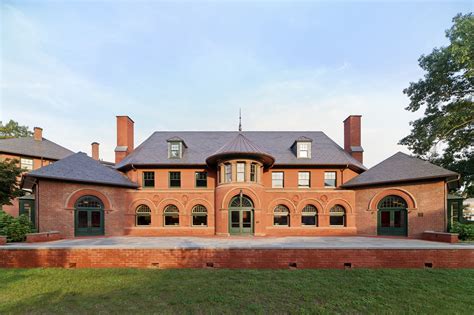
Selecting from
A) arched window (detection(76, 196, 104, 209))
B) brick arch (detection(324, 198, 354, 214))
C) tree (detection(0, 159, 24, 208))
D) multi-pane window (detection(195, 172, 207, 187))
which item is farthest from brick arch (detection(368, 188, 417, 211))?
tree (detection(0, 159, 24, 208))

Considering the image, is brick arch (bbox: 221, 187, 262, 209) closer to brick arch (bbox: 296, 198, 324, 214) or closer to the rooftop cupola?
the rooftop cupola

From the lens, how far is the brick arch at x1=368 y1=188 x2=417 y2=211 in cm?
1622

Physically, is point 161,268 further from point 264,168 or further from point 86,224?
point 264,168

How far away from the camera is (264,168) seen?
19.6m

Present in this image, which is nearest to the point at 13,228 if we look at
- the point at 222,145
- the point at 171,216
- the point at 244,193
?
the point at 171,216

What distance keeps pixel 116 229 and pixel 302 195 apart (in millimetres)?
15707

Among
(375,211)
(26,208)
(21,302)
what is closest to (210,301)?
(21,302)

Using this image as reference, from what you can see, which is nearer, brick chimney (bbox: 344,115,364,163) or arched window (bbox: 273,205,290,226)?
arched window (bbox: 273,205,290,226)

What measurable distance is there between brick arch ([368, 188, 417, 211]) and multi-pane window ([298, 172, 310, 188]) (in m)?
5.19

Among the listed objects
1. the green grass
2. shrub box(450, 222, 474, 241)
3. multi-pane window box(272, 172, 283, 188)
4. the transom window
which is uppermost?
multi-pane window box(272, 172, 283, 188)

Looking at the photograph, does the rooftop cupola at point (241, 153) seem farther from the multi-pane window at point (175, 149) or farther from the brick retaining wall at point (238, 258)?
the brick retaining wall at point (238, 258)

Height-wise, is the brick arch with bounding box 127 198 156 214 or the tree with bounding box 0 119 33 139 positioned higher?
the tree with bounding box 0 119 33 139

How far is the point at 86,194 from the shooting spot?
16.2 m

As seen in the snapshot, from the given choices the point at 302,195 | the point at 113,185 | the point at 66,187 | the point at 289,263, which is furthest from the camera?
the point at 302,195
